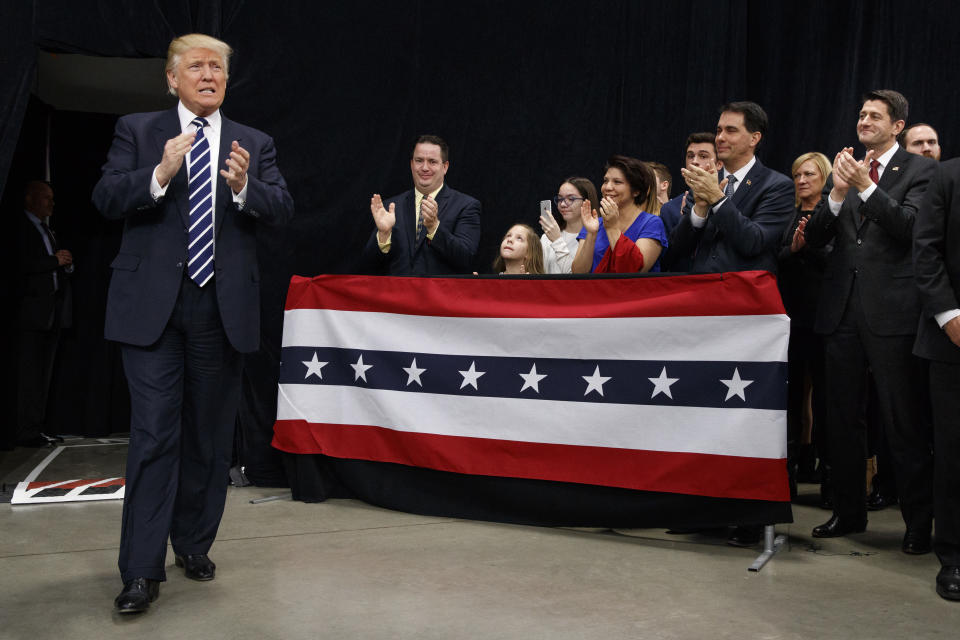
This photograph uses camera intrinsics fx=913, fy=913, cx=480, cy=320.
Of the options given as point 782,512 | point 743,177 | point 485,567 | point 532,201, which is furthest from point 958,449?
point 532,201

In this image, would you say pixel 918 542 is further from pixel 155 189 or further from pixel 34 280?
pixel 34 280

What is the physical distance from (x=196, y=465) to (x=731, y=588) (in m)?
1.90

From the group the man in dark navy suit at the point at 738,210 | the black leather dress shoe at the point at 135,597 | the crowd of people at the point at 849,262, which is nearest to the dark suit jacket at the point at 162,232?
the black leather dress shoe at the point at 135,597

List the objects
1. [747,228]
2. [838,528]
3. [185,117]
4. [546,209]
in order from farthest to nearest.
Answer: [546,209] → [838,528] → [747,228] → [185,117]

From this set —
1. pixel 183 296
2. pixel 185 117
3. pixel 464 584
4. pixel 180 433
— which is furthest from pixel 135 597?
pixel 185 117

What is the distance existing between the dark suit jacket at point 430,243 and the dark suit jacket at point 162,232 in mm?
1675

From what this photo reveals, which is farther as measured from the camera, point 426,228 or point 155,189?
point 426,228

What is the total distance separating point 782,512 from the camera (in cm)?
348

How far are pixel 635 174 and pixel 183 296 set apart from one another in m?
2.30

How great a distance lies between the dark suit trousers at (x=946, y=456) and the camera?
10.5 feet

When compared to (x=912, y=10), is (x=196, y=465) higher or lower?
lower

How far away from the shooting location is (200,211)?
3.04 metres

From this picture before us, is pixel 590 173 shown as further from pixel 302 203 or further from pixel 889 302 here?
pixel 889 302

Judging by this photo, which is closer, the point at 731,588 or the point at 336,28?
the point at 731,588
